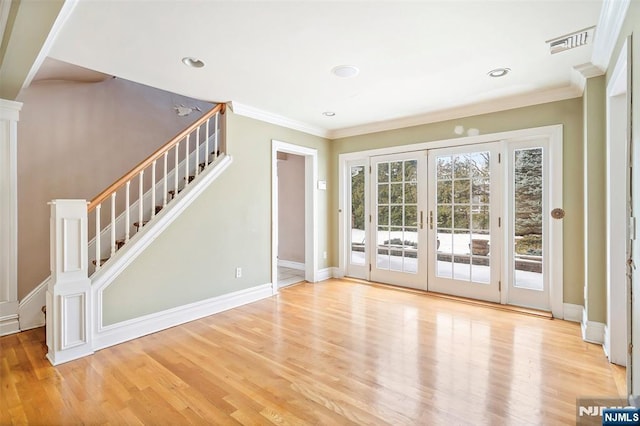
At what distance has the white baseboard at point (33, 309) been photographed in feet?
10.6

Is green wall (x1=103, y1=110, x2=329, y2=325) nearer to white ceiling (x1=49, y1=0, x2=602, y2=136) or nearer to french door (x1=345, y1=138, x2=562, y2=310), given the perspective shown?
white ceiling (x1=49, y1=0, x2=602, y2=136)

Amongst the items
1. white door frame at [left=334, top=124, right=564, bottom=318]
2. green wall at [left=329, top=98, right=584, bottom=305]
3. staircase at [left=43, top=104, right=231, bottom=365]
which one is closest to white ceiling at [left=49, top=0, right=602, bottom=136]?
green wall at [left=329, top=98, right=584, bottom=305]

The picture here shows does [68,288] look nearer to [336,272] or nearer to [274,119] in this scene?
[274,119]

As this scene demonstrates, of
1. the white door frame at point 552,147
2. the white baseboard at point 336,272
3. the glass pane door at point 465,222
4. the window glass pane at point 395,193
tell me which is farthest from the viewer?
the white baseboard at point 336,272

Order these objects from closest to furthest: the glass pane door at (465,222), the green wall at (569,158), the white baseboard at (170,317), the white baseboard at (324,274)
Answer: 1. the white baseboard at (170,317)
2. the green wall at (569,158)
3. the glass pane door at (465,222)
4. the white baseboard at (324,274)

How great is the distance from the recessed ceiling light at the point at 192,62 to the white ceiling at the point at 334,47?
0.05m

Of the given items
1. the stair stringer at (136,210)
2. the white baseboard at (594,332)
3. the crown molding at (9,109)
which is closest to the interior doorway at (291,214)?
the stair stringer at (136,210)

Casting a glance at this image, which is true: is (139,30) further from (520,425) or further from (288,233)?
(288,233)

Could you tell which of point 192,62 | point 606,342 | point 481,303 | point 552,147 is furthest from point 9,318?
point 552,147

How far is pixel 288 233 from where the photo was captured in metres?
6.48

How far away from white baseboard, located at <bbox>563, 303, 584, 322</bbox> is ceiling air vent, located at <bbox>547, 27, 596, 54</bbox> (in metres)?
2.62

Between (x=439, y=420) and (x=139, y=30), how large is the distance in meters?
3.25

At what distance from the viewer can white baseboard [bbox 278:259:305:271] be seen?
6219 millimetres

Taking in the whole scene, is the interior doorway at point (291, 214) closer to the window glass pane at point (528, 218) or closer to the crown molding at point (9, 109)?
the window glass pane at point (528, 218)
